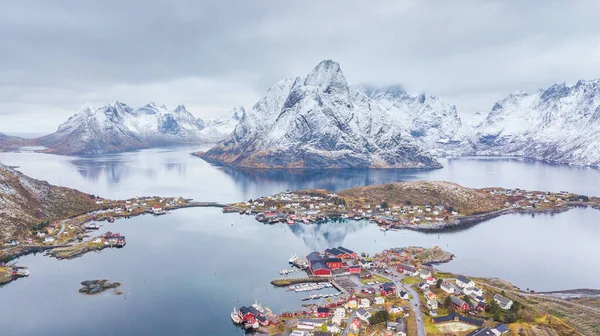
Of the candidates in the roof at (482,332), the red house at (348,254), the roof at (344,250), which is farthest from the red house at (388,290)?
the roof at (344,250)

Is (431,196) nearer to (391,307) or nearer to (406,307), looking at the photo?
(406,307)

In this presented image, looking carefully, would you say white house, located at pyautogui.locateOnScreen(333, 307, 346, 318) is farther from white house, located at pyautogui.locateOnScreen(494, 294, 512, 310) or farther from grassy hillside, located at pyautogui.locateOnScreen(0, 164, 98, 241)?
grassy hillside, located at pyautogui.locateOnScreen(0, 164, 98, 241)

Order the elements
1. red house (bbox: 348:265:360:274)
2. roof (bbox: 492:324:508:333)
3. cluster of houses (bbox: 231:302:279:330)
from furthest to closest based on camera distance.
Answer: red house (bbox: 348:265:360:274) → cluster of houses (bbox: 231:302:279:330) → roof (bbox: 492:324:508:333)

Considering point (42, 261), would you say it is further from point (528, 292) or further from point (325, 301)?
point (528, 292)

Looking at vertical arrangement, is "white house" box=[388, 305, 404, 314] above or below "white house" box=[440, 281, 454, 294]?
below

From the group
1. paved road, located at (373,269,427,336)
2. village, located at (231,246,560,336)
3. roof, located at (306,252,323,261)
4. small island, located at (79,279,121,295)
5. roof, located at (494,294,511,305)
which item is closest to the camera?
paved road, located at (373,269,427,336)

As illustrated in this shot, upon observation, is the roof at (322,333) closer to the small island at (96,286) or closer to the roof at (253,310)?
the roof at (253,310)

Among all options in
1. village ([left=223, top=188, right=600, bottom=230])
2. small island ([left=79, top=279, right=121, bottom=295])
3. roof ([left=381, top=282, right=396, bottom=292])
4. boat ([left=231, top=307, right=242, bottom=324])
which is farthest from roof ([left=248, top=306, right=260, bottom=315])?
A: village ([left=223, top=188, right=600, bottom=230])

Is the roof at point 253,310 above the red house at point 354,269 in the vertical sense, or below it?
below
